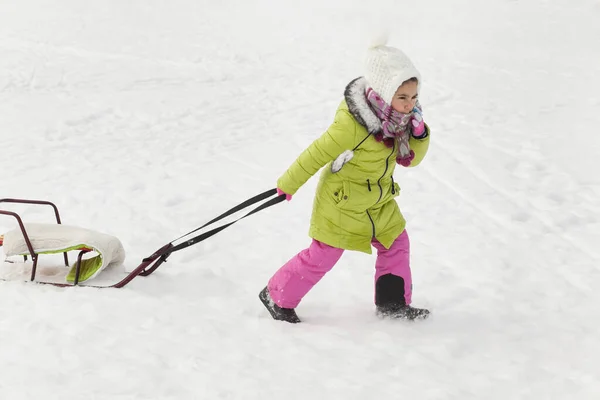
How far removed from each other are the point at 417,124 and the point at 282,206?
2547 mm

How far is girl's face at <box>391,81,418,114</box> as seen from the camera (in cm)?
327

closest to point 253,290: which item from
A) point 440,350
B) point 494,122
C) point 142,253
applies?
point 142,253

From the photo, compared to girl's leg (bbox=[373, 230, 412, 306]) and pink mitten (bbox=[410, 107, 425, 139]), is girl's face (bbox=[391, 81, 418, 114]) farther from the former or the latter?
girl's leg (bbox=[373, 230, 412, 306])

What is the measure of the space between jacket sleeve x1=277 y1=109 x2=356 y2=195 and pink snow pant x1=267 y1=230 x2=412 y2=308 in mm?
468

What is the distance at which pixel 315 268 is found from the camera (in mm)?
3688

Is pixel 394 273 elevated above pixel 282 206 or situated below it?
above

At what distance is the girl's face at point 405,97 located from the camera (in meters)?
3.27

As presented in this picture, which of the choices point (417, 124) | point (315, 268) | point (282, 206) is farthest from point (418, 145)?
point (282, 206)

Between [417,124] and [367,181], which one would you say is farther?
[367,181]

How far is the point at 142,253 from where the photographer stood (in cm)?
482

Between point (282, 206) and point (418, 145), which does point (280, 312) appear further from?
point (282, 206)

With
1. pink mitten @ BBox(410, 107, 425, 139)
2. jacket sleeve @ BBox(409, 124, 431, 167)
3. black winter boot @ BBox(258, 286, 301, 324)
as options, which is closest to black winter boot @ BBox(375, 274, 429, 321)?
black winter boot @ BBox(258, 286, 301, 324)

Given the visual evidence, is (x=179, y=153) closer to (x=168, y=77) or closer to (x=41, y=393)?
(x=168, y=77)

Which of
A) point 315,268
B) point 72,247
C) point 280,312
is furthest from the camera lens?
point 72,247
